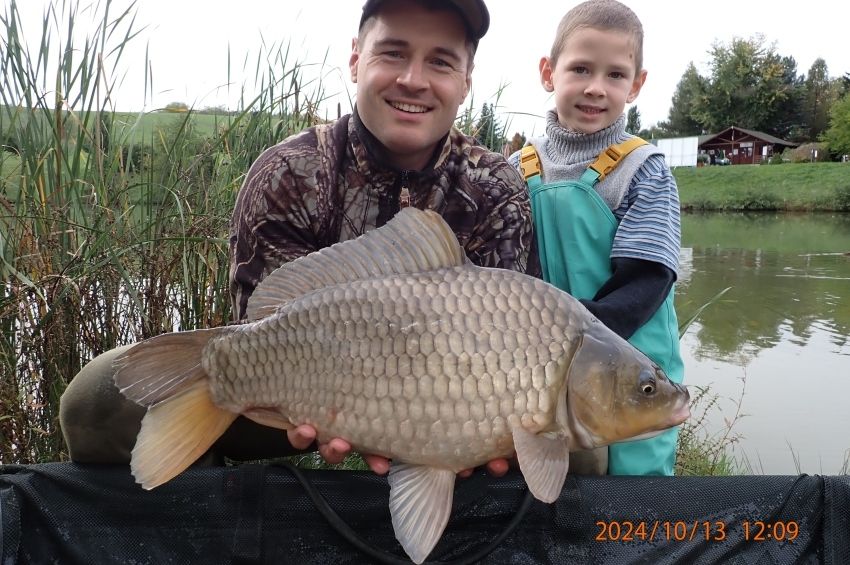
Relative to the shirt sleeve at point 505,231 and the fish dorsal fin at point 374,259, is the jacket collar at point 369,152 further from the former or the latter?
the fish dorsal fin at point 374,259

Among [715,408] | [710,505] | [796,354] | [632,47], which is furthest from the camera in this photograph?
[796,354]

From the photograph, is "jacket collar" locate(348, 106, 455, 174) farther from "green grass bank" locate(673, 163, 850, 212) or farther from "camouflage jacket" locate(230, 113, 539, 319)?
"green grass bank" locate(673, 163, 850, 212)

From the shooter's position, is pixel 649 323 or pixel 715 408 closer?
pixel 649 323

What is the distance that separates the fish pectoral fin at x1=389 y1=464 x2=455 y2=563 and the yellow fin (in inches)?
11.4

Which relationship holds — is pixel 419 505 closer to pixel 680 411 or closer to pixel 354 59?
pixel 680 411

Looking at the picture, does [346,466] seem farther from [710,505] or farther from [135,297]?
[710,505]

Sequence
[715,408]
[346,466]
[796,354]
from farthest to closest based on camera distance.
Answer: [796,354]
[715,408]
[346,466]

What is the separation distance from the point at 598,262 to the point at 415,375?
64 cm

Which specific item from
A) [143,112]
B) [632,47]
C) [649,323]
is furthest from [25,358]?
[632,47]

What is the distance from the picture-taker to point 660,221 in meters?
1.41

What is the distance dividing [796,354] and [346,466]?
10.9 ft

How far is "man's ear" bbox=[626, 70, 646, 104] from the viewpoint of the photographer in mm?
1647

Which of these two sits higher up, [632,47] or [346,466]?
[632,47]

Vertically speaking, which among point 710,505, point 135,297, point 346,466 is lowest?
point 346,466
